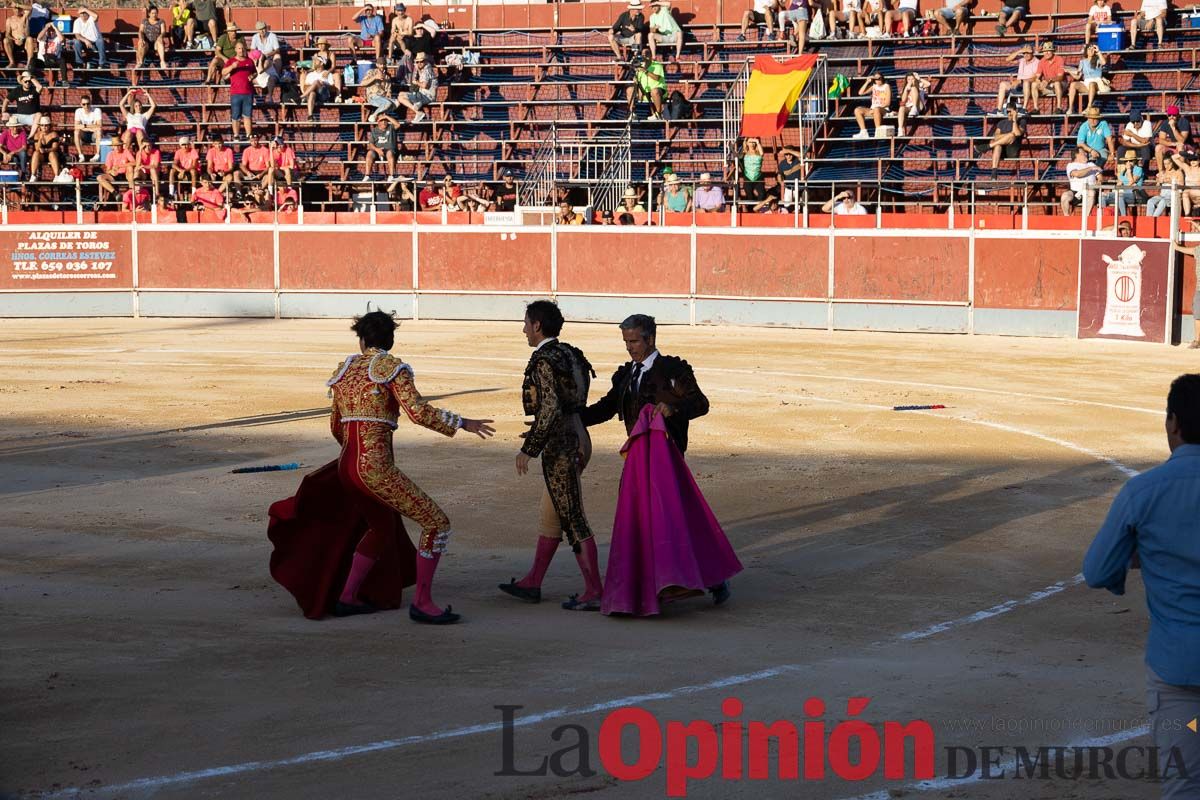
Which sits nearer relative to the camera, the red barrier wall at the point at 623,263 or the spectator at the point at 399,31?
the red barrier wall at the point at 623,263

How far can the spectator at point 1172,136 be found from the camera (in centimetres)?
2420

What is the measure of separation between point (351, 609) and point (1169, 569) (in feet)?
15.9

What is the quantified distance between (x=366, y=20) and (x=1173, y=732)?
3049 centimetres

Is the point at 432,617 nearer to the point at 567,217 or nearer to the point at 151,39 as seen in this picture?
the point at 567,217

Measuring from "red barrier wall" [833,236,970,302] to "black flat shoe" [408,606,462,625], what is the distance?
17651 mm

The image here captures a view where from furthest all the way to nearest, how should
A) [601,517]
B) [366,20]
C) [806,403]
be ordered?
[366,20] → [806,403] → [601,517]

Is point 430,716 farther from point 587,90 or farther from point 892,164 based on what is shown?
point 587,90

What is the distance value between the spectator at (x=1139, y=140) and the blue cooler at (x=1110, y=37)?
8.03ft

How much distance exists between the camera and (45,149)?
30.1 metres

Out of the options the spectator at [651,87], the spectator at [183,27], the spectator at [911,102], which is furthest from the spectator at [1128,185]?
the spectator at [183,27]

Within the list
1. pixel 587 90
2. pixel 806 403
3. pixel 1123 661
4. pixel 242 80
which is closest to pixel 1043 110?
pixel 587 90

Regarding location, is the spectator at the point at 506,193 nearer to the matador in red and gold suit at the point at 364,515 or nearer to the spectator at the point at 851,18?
the spectator at the point at 851,18

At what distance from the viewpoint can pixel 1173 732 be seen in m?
4.08

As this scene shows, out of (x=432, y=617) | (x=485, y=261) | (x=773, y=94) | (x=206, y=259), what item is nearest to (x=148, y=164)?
(x=206, y=259)
